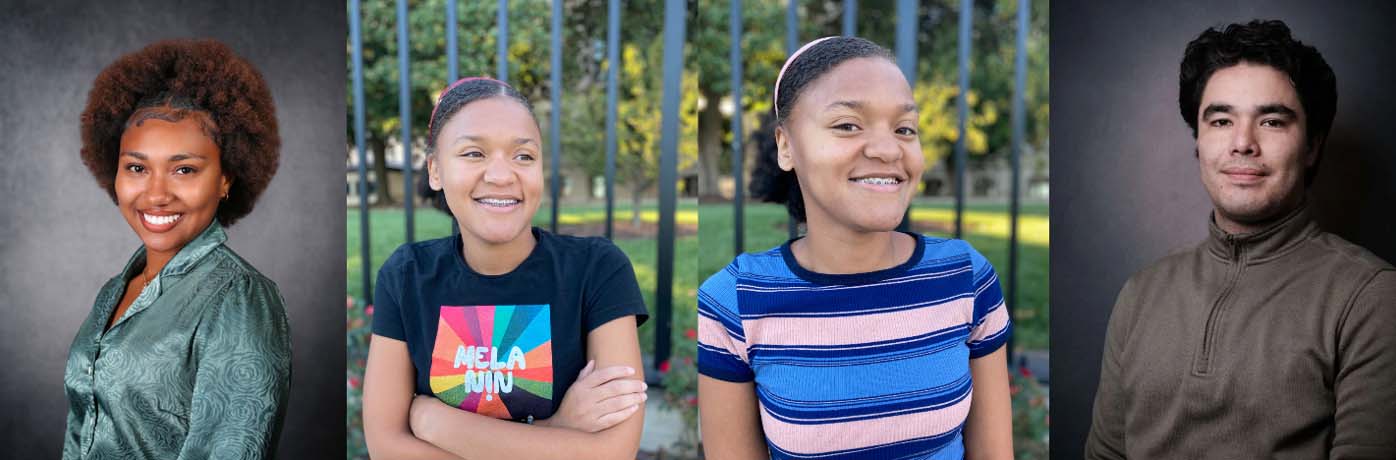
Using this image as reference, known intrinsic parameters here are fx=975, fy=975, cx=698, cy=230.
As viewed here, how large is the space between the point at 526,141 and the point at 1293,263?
205cm

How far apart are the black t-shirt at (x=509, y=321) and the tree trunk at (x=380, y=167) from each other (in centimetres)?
62

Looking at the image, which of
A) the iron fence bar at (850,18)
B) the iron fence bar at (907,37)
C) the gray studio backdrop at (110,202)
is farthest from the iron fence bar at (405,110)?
the iron fence bar at (907,37)

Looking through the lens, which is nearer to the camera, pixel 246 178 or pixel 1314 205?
pixel 1314 205

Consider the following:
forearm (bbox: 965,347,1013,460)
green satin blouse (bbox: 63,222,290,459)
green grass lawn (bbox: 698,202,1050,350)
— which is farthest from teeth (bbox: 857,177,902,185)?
green satin blouse (bbox: 63,222,290,459)

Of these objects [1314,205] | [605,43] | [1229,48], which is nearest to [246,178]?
[605,43]

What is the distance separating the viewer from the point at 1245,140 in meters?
2.56

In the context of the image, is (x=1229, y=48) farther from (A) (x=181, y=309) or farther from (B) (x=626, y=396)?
(A) (x=181, y=309)

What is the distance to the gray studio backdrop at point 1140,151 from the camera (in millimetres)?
2615

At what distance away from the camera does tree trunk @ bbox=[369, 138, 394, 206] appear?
10.9 feet

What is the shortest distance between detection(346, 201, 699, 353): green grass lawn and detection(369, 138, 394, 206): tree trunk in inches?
2.5

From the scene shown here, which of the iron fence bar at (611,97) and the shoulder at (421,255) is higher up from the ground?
the iron fence bar at (611,97)

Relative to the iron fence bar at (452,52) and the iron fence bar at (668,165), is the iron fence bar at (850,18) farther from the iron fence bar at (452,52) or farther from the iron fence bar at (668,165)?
the iron fence bar at (452,52)

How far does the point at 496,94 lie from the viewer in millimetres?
2750

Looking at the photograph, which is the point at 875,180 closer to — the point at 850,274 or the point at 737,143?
the point at 850,274
